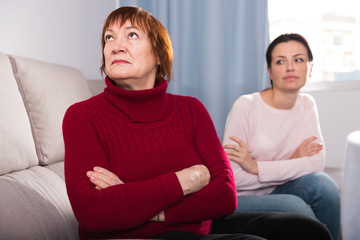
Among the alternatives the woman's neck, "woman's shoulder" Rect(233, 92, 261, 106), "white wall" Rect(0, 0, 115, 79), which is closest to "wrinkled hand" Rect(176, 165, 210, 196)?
"woman's shoulder" Rect(233, 92, 261, 106)

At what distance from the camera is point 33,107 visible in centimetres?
154

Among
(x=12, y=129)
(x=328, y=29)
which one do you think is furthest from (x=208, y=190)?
(x=328, y=29)

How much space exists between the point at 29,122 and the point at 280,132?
1.14 m

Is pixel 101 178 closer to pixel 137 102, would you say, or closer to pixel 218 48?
pixel 137 102

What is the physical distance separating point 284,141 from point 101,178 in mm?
1185

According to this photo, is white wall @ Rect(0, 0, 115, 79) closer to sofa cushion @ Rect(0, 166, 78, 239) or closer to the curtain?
the curtain

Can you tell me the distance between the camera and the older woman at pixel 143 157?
0.94m

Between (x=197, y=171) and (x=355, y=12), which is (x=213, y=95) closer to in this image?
(x=355, y=12)

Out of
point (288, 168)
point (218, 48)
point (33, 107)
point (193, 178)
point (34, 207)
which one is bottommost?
point (288, 168)

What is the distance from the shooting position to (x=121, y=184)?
96 cm

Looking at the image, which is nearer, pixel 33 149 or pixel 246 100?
pixel 33 149

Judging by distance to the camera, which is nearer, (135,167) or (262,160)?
(135,167)

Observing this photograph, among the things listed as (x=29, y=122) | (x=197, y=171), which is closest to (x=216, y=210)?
(x=197, y=171)

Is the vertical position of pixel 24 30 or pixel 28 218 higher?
pixel 24 30
